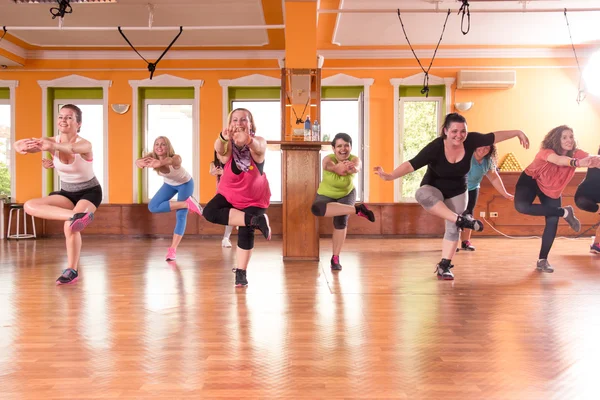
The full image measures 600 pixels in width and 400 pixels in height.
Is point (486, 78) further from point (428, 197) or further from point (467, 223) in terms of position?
point (467, 223)

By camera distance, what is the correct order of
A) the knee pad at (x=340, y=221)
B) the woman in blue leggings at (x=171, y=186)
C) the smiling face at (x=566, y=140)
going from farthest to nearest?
1. the woman in blue leggings at (x=171, y=186)
2. the knee pad at (x=340, y=221)
3. the smiling face at (x=566, y=140)

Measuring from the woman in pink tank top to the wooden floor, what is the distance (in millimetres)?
508

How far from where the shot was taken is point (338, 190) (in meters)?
4.87

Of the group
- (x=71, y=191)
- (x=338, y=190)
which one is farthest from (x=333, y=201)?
(x=71, y=191)

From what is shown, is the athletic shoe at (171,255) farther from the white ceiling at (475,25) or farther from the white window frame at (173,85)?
the white ceiling at (475,25)

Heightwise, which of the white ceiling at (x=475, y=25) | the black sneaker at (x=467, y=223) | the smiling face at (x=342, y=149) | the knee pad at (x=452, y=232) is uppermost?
the white ceiling at (x=475, y=25)

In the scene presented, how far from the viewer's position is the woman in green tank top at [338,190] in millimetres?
4723

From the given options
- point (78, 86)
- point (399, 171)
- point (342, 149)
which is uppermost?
point (78, 86)

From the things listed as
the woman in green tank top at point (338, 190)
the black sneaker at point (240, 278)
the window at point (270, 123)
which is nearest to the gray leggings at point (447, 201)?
the woman in green tank top at point (338, 190)

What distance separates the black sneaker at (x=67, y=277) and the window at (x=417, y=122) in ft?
20.3

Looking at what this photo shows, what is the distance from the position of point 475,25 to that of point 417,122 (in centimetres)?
199

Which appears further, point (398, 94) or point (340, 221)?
point (398, 94)

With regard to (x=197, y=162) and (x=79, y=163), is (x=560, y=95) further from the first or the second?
(x=79, y=163)

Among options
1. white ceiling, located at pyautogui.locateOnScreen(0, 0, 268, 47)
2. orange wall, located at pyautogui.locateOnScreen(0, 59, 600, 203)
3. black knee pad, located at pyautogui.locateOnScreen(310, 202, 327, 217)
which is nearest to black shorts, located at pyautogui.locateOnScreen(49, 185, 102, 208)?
black knee pad, located at pyautogui.locateOnScreen(310, 202, 327, 217)
